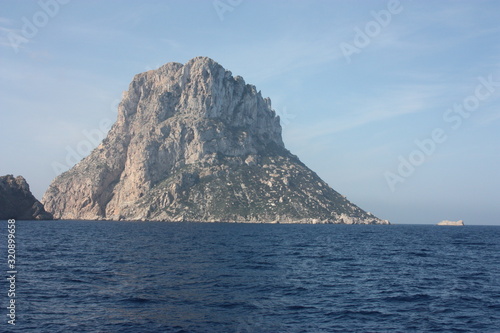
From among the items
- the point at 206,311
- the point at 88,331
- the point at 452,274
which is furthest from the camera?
the point at 452,274

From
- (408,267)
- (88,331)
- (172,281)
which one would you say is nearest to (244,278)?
(172,281)

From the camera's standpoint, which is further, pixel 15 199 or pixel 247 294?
pixel 15 199

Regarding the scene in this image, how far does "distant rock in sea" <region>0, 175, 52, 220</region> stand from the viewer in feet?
587

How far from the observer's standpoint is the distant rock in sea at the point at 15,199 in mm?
178875

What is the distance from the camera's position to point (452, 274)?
52.3 meters

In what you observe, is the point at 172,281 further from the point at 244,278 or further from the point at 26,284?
the point at 26,284

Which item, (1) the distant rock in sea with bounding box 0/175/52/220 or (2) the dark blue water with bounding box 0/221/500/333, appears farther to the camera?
(1) the distant rock in sea with bounding box 0/175/52/220

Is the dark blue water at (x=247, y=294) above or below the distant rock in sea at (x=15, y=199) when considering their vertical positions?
below

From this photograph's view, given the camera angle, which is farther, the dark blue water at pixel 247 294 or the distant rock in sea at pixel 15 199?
the distant rock in sea at pixel 15 199

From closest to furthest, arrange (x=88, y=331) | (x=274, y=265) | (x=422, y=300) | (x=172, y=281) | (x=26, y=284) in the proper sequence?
(x=88, y=331) → (x=422, y=300) → (x=26, y=284) → (x=172, y=281) → (x=274, y=265)

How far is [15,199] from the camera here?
184500 mm

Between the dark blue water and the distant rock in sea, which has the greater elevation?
the distant rock in sea

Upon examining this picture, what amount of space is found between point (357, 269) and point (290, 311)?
25720 millimetres

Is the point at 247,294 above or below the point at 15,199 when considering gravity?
below
